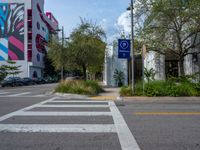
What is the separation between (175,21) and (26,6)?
213 feet

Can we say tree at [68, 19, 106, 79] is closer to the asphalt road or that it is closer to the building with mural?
the asphalt road

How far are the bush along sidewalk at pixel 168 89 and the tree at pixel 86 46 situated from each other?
15.0 metres

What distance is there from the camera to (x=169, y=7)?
22047 millimetres

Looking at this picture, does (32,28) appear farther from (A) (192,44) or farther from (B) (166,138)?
(B) (166,138)

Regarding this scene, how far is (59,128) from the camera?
9195 millimetres

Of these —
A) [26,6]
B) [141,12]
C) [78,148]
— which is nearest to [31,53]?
[26,6]

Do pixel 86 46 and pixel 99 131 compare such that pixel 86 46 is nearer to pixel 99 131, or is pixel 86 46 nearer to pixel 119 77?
pixel 119 77

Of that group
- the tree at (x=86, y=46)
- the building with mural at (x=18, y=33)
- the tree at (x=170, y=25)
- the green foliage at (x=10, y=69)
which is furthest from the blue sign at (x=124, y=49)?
the building with mural at (x=18, y=33)

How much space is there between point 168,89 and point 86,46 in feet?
53.9

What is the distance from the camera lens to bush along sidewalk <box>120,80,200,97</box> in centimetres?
1917

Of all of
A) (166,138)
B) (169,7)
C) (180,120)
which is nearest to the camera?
(166,138)

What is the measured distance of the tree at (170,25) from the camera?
21984 mm

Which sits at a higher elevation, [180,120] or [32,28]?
[32,28]

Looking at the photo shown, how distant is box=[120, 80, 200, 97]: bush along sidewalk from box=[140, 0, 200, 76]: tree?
4.51 m
